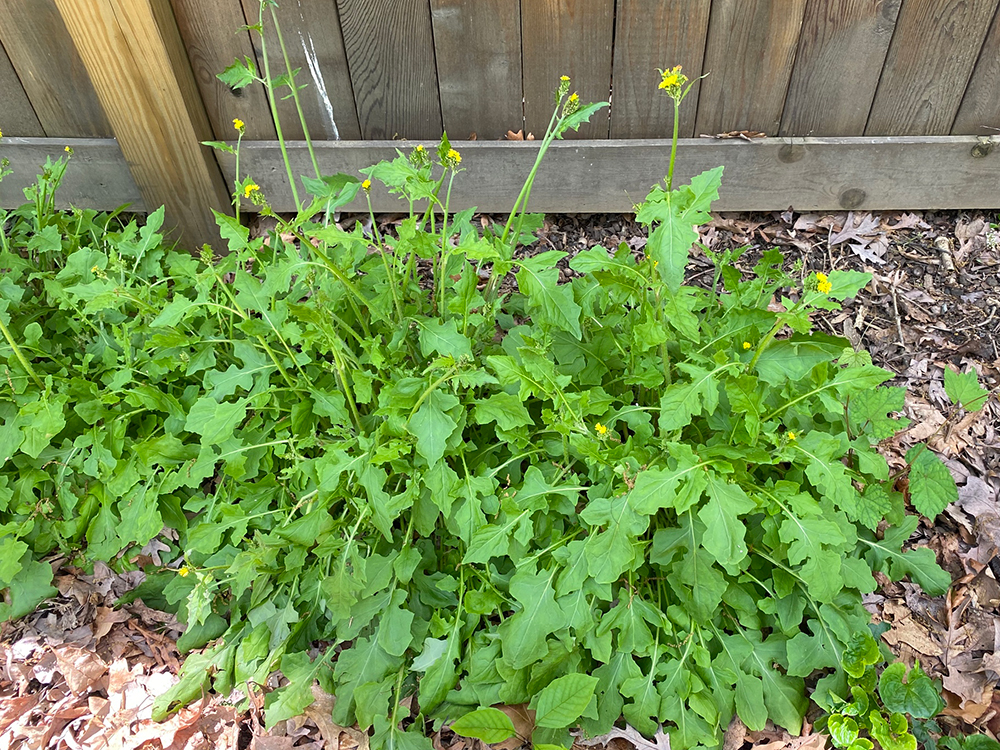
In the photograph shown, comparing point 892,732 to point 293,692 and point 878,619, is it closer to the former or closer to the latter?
point 878,619

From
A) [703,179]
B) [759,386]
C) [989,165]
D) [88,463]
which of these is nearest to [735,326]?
[759,386]

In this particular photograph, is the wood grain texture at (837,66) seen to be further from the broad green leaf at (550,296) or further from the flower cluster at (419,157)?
the flower cluster at (419,157)

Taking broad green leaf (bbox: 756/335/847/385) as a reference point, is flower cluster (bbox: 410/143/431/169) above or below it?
above

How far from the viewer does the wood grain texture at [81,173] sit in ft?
9.85

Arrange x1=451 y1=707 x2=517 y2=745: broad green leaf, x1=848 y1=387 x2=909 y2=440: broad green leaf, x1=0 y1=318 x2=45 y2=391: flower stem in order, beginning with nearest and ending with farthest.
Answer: x1=451 y1=707 x2=517 y2=745: broad green leaf < x1=848 y1=387 x2=909 y2=440: broad green leaf < x1=0 y1=318 x2=45 y2=391: flower stem

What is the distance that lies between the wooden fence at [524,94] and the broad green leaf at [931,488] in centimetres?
157

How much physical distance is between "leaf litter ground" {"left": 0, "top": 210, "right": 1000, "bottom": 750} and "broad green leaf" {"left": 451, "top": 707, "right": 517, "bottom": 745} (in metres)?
0.19

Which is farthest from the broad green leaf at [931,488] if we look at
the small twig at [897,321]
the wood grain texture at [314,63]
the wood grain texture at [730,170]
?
the wood grain texture at [314,63]

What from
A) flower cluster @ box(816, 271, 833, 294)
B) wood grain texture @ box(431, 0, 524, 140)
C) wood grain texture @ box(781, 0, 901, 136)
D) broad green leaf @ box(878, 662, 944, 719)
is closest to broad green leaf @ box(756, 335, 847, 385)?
flower cluster @ box(816, 271, 833, 294)

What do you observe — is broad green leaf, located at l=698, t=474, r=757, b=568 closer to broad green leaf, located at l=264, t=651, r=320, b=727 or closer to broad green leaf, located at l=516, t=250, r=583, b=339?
broad green leaf, located at l=516, t=250, r=583, b=339

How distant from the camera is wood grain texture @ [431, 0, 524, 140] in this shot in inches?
103

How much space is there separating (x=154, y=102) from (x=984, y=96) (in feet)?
11.8

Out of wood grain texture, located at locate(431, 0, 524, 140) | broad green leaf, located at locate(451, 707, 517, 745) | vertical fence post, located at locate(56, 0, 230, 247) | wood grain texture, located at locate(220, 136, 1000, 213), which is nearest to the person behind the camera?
broad green leaf, located at locate(451, 707, 517, 745)

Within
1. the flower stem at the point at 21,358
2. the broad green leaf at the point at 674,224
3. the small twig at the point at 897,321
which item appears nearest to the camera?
the broad green leaf at the point at 674,224
